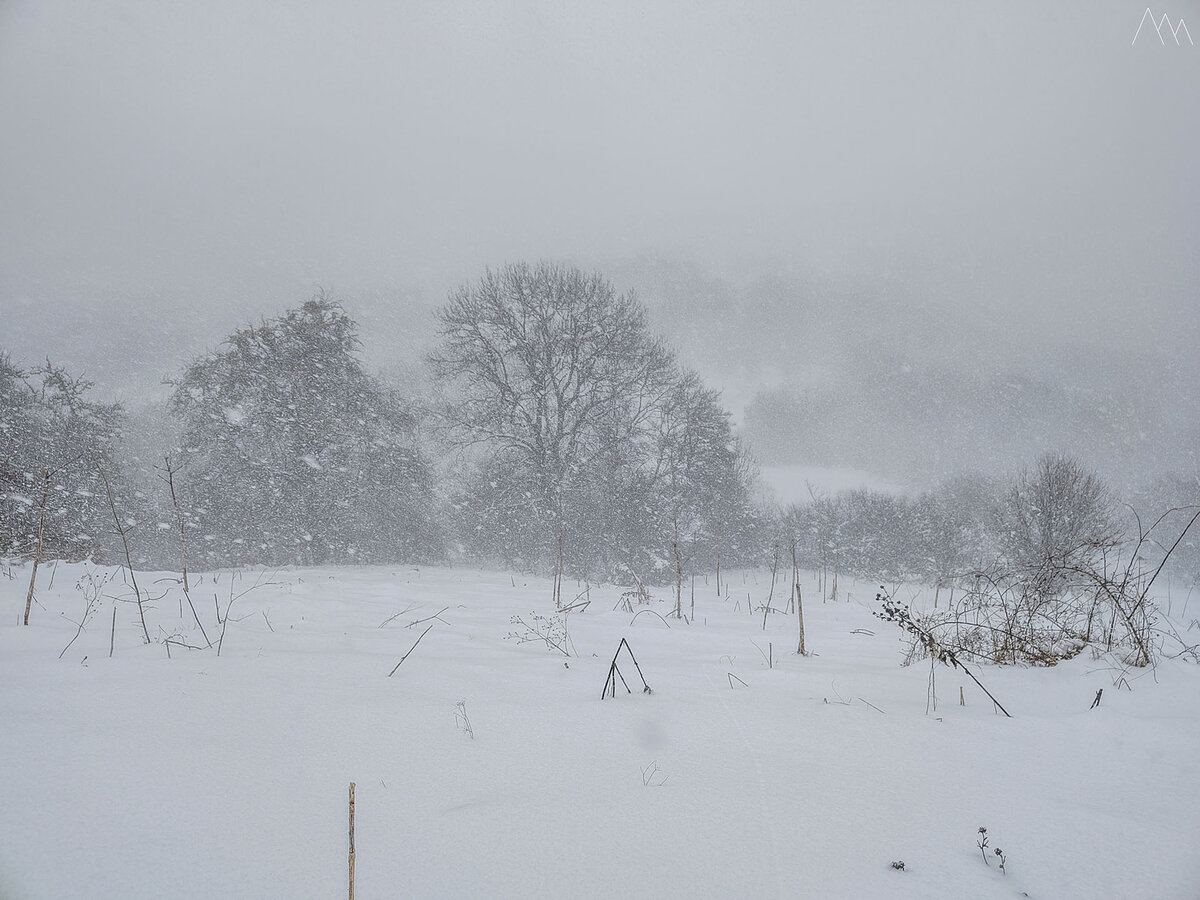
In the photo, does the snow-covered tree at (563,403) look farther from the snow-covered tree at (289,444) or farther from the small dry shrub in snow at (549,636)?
the small dry shrub in snow at (549,636)

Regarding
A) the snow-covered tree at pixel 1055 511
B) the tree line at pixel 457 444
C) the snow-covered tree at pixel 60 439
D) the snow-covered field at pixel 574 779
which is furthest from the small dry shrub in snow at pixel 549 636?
the snow-covered tree at pixel 1055 511

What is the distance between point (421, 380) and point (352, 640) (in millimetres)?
24852

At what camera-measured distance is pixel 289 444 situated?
16.4 meters

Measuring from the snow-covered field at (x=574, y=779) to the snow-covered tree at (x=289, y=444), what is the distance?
624 inches

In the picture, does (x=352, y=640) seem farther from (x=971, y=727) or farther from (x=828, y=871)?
(x=971, y=727)

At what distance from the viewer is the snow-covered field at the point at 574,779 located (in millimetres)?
912

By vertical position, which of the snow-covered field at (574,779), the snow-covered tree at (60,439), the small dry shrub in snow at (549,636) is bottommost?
the small dry shrub in snow at (549,636)

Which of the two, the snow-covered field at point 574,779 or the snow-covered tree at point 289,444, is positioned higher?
the snow-covered tree at point 289,444

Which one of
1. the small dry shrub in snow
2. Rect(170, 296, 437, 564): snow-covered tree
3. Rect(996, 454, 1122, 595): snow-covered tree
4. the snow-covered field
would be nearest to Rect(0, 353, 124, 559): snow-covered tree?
Rect(170, 296, 437, 564): snow-covered tree

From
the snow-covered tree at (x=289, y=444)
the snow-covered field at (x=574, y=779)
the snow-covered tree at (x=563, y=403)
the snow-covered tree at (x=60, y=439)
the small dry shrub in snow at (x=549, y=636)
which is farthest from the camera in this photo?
the snow-covered tree at (x=563, y=403)

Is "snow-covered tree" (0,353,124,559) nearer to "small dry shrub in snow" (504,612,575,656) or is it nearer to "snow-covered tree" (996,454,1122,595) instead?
"small dry shrub in snow" (504,612,575,656)

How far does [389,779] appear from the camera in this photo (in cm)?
125

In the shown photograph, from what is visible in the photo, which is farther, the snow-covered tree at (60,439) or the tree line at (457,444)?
the tree line at (457,444)

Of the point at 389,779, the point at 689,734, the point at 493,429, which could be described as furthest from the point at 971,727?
the point at 493,429
